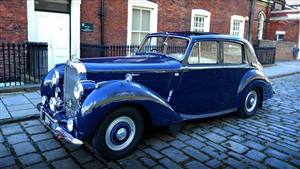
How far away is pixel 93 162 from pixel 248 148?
2.35 meters

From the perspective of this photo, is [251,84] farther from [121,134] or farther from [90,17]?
[90,17]

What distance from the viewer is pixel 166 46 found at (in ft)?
16.3

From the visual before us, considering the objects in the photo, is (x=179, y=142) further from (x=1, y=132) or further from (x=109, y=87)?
(x=1, y=132)

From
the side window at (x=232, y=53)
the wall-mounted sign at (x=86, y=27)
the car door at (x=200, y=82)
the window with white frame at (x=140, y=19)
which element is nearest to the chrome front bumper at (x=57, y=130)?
the car door at (x=200, y=82)

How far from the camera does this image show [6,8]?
8031 millimetres

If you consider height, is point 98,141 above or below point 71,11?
below

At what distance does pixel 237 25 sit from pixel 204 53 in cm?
1399

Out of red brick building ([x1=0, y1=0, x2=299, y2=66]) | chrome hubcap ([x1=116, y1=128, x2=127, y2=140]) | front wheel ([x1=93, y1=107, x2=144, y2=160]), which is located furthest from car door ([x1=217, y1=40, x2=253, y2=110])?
red brick building ([x1=0, y1=0, x2=299, y2=66])

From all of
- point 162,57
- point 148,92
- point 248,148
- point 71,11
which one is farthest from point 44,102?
point 71,11

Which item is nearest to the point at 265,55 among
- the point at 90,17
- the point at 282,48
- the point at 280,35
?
the point at 282,48

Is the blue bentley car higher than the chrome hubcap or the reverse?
higher

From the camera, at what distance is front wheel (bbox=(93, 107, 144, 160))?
3520mm

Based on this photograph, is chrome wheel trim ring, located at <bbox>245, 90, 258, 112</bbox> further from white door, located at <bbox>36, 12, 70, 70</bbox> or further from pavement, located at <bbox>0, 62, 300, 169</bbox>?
white door, located at <bbox>36, 12, 70, 70</bbox>

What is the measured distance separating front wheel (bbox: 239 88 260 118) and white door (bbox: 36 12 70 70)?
6495 millimetres
